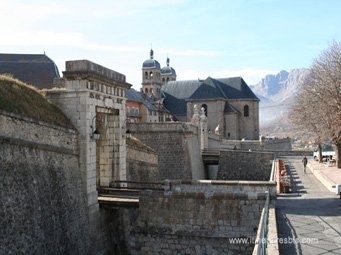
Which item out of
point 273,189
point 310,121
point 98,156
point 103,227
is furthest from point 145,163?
point 310,121

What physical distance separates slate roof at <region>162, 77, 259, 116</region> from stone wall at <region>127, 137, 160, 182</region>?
3533 cm

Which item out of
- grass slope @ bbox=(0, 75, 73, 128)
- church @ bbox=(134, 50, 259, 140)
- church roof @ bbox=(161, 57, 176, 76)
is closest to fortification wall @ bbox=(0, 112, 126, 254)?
grass slope @ bbox=(0, 75, 73, 128)

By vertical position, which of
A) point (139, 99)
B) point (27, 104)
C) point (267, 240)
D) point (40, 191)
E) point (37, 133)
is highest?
point (139, 99)

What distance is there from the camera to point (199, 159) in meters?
39.2

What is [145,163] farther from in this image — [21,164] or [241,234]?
[21,164]

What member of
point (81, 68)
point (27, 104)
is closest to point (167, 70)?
point (81, 68)

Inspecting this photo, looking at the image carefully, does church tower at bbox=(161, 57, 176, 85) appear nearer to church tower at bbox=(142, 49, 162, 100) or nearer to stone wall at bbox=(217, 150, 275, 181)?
church tower at bbox=(142, 49, 162, 100)

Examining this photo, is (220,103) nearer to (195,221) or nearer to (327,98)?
(327,98)

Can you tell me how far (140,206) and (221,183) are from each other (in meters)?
3.03

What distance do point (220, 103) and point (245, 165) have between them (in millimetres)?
24059

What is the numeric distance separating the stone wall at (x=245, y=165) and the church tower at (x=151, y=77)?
132ft

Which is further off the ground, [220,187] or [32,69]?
[32,69]

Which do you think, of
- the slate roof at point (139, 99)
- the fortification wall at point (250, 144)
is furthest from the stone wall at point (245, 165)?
the slate roof at point (139, 99)

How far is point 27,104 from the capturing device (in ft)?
43.7
